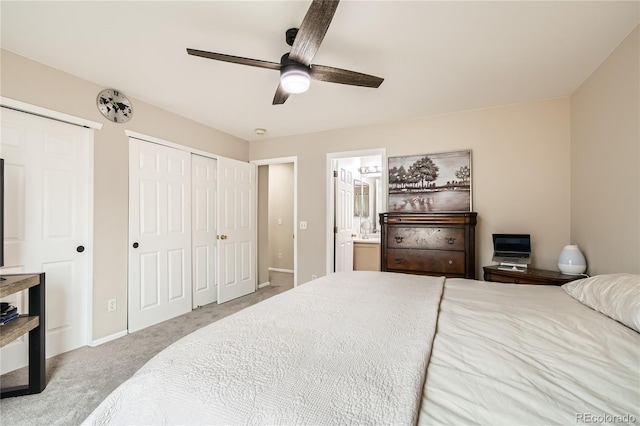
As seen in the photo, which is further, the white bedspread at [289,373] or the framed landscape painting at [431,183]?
the framed landscape painting at [431,183]

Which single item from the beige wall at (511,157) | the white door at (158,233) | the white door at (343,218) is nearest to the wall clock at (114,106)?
the white door at (158,233)

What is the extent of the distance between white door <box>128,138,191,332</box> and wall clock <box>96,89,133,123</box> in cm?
25

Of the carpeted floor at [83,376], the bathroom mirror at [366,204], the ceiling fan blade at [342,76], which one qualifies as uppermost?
the ceiling fan blade at [342,76]

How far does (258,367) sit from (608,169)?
2.83m

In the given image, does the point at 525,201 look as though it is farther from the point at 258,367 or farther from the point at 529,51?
the point at 258,367

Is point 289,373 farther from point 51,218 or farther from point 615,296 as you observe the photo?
point 51,218

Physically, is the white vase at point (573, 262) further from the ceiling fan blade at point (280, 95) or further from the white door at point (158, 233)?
the white door at point (158, 233)

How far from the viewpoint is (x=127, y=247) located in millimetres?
Result: 2871

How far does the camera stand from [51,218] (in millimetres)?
2357

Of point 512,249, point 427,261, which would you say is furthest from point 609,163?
point 427,261

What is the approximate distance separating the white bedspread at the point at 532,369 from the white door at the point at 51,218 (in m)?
3.04

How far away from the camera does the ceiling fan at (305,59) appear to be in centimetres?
136

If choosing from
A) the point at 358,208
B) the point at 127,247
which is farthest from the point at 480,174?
the point at 127,247

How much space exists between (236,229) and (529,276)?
3.58 m
